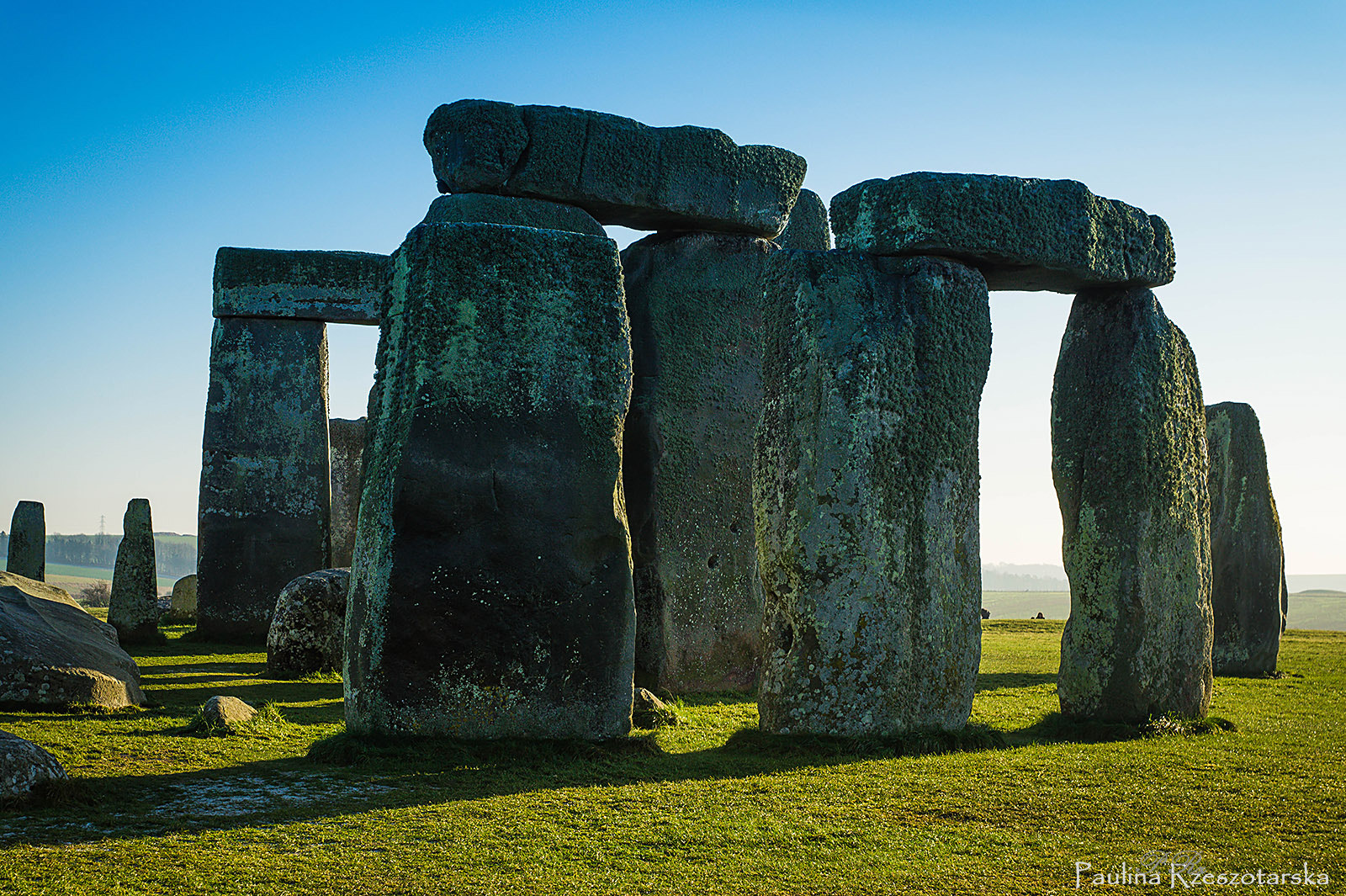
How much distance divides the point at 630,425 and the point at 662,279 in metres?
1.20

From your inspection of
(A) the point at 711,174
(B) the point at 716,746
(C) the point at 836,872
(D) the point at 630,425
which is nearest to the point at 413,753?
(B) the point at 716,746

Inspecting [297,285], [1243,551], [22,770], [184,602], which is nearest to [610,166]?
[297,285]

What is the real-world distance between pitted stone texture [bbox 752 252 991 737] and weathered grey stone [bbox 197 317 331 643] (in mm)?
7965

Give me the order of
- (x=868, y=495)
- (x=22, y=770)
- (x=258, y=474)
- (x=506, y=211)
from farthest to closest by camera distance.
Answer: (x=258, y=474) < (x=506, y=211) < (x=868, y=495) < (x=22, y=770)

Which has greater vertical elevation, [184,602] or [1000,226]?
[1000,226]

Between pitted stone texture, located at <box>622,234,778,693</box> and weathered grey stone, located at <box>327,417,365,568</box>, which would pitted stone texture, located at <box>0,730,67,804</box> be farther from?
weathered grey stone, located at <box>327,417,365,568</box>

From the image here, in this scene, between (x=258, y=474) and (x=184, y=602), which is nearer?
(x=258, y=474)

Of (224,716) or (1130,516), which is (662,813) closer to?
(224,716)

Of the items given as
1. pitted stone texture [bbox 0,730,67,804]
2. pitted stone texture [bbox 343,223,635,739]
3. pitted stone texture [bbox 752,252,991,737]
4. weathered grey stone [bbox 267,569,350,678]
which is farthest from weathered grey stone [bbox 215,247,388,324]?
pitted stone texture [bbox 0,730,67,804]

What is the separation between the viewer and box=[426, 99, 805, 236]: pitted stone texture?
27.7 ft

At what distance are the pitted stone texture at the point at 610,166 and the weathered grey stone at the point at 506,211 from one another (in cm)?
10

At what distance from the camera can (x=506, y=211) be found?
8430mm

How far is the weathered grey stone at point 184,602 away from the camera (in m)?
15.1

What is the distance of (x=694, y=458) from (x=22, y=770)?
5.45m
